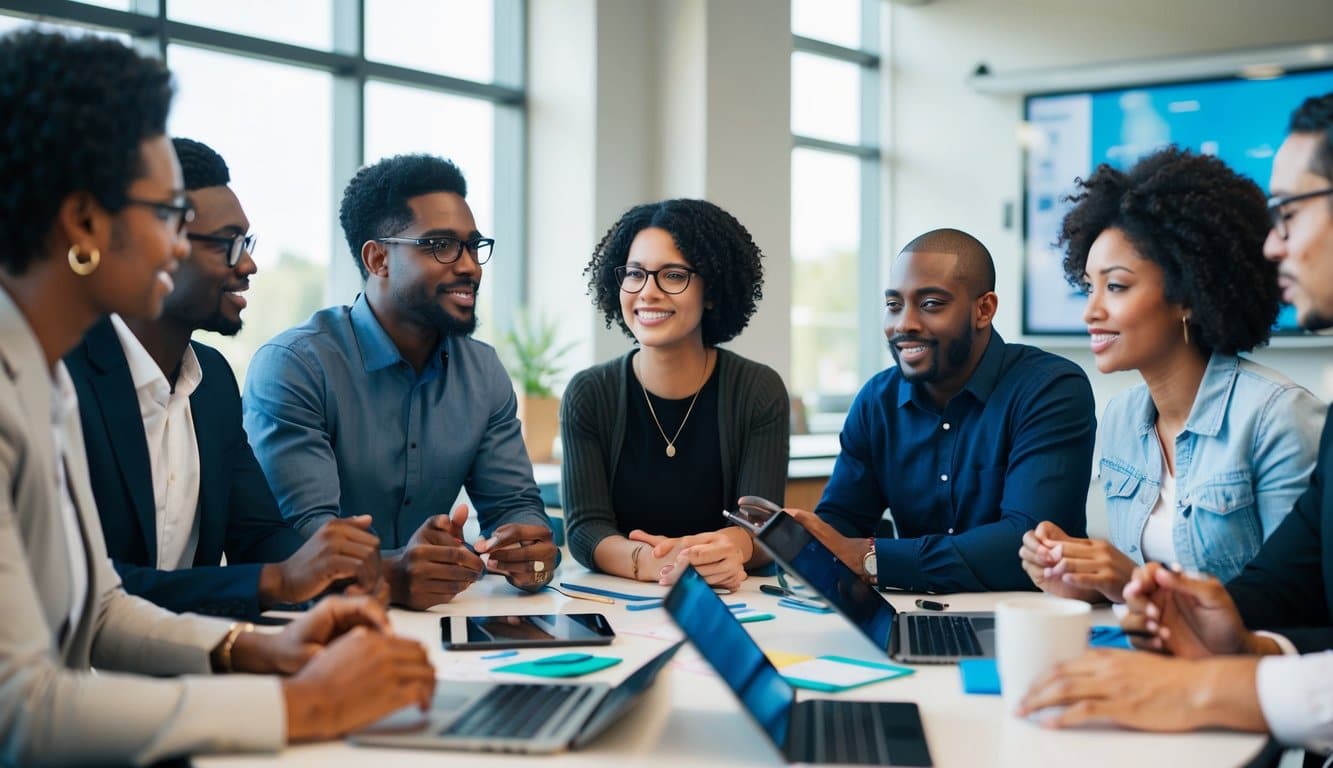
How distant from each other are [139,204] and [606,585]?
1.17 m

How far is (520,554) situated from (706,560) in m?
0.33

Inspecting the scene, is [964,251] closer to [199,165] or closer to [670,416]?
[670,416]

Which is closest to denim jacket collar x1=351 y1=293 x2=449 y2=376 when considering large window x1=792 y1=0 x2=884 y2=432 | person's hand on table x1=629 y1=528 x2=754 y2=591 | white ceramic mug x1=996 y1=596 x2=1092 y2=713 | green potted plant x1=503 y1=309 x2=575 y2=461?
person's hand on table x1=629 y1=528 x2=754 y2=591

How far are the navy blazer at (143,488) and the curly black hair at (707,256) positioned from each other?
113 cm

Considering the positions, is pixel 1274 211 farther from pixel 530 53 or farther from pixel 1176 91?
pixel 1176 91

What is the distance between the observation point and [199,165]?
7.42ft

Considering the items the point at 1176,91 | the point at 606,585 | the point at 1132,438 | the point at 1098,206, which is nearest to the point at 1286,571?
the point at 1132,438

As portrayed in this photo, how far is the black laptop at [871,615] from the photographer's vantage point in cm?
155

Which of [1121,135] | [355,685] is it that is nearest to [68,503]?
[355,685]

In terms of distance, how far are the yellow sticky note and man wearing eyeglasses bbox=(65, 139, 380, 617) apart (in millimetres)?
629

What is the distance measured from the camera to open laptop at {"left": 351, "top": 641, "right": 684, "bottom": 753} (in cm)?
122

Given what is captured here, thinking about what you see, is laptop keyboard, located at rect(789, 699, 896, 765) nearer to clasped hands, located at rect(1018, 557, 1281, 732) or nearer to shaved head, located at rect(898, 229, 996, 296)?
clasped hands, located at rect(1018, 557, 1281, 732)

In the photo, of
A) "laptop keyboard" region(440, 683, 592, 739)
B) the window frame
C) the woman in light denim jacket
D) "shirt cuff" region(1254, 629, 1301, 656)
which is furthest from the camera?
the window frame

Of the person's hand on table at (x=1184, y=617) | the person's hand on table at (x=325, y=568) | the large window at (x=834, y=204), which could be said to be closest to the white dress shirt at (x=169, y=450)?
the person's hand on table at (x=325, y=568)
